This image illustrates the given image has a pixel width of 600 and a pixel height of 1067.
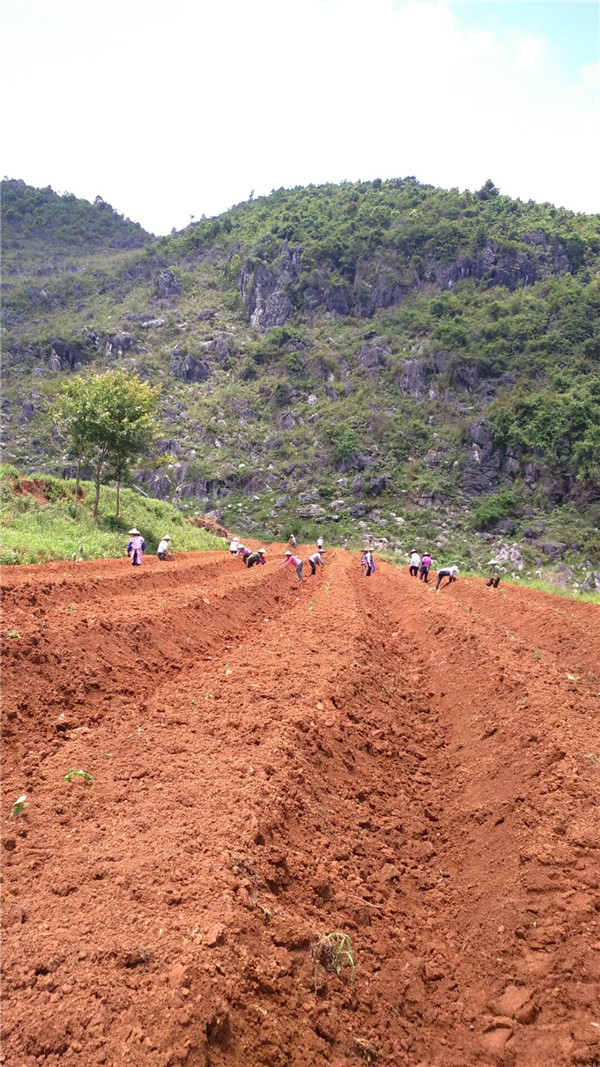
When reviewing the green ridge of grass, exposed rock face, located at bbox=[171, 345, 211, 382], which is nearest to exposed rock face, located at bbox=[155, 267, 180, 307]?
exposed rock face, located at bbox=[171, 345, 211, 382]

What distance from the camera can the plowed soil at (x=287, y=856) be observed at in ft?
10.8

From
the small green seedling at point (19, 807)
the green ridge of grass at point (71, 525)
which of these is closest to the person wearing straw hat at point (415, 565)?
the green ridge of grass at point (71, 525)

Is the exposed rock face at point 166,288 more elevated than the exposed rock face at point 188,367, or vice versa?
the exposed rock face at point 166,288

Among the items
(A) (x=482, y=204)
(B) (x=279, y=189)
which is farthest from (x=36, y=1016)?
(B) (x=279, y=189)

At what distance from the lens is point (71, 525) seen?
21422 mm

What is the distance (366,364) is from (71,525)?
46.3 m

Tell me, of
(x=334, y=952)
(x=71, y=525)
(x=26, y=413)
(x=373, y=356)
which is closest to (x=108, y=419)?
(x=71, y=525)

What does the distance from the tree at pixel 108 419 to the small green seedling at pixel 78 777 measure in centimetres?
1940

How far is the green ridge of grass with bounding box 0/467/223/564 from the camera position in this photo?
55.4 ft

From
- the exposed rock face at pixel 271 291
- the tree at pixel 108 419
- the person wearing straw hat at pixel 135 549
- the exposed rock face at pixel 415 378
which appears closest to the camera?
the person wearing straw hat at pixel 135 549

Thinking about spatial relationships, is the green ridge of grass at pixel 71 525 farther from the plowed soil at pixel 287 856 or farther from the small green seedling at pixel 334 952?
the small green seedling at pixel 334 952

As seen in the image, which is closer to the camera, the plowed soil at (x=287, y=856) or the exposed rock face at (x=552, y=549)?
the plowed soil at (x=287, y=856)

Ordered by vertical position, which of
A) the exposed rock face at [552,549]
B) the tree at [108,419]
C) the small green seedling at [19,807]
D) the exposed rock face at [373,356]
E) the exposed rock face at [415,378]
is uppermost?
the exposed rock face at [373,356]

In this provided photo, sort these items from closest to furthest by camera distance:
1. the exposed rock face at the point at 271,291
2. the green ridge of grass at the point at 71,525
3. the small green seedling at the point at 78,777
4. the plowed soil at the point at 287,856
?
the plowed soil at the point at 287,856
the small green seedling at the point at 78,777
the green ridge of grass at the point at 71,525
the exposed rock face at the point at 271,291
